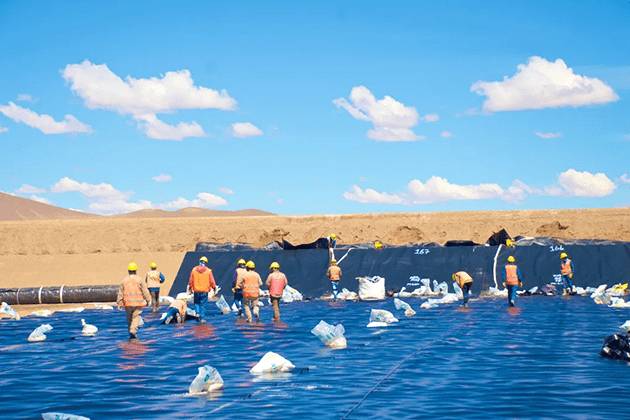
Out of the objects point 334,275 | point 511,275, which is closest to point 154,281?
point 334,275

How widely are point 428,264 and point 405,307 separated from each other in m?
10.7

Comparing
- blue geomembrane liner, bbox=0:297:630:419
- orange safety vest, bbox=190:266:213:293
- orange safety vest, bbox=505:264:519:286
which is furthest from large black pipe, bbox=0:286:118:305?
orange safety vest, bbox=505:264:519:286

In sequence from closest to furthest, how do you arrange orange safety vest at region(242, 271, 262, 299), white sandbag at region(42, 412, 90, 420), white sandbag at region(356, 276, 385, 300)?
white sandbag at region(42, 412, 90, 420)
orange safety vest at region(242, 271, 262, 299)
white sandbag at region(356, 276, 385, 300)

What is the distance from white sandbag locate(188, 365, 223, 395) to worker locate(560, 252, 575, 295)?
2233 centimetres

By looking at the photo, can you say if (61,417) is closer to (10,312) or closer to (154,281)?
(154,281)

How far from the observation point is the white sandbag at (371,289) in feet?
117

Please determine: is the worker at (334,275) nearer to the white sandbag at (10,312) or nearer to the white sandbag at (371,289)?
the white sandbag at (371,289)

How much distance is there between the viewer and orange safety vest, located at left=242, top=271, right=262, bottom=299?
24797 mm

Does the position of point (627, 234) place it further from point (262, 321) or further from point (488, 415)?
point (488, 415)

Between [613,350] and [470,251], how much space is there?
73.1 feet

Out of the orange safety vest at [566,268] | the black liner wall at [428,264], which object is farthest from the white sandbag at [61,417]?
the black liner wall at [428,264]

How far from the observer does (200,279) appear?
82.7 feet

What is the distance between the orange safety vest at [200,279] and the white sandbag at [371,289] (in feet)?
36.9

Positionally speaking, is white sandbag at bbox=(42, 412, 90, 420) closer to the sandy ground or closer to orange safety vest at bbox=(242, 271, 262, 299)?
orange safety vest at bbox=(242, 271, 262, 299)
